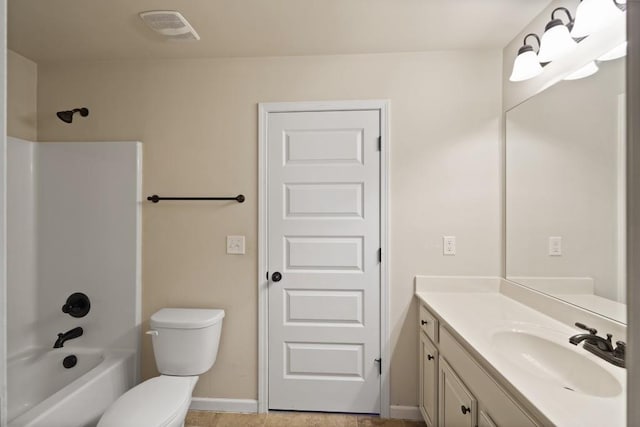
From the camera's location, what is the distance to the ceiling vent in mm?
1616

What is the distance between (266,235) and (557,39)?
6.15 ft

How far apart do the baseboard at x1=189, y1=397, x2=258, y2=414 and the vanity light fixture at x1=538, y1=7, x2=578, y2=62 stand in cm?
264

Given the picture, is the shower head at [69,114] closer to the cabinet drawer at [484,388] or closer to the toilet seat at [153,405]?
the toilet seat at [153,405]

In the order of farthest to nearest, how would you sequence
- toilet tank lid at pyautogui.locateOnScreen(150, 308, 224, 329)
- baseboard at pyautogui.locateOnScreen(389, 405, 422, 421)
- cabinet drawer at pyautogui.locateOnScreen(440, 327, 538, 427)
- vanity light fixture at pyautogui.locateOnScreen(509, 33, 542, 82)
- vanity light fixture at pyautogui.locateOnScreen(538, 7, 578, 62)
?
baseboard at pyautogui.locateOnScreen(389, 405, 422, 421), toilet tank lid at pyautogui.locateOnScreen(150, 308, 224, 329), vanity light fixture at pyautogui.locateOnScreen(509, 33, 542, 82), vanity light fixture at pyautogui.locateOnScreen(538, 7, 578, 62), cabinet drawer at pyautogui.locateOnScreen(440, 327, 538, 427)

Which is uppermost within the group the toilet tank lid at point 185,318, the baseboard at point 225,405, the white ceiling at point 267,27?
the white ceiling at point 267,27

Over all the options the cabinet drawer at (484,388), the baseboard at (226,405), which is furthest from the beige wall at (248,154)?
the cabinet drawer at (484,388)

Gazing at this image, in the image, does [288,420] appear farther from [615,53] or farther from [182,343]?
[615,53]

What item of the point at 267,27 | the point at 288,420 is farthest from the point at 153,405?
the point at 267,27

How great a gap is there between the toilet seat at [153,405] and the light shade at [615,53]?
8.06 ft

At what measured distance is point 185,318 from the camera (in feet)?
6.27

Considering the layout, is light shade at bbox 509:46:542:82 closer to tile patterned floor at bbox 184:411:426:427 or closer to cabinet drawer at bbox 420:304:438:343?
cabinet drawer at bbox 420:304:438:343

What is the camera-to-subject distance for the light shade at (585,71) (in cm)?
127

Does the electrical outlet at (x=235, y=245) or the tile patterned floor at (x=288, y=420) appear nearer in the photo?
the tile patterned floor at (x=288, y=420)

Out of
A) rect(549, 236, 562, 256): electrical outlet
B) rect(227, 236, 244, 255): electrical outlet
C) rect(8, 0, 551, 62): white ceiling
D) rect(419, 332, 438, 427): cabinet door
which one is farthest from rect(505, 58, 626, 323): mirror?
rect(227, 236, 244, 255): electrical outlet
